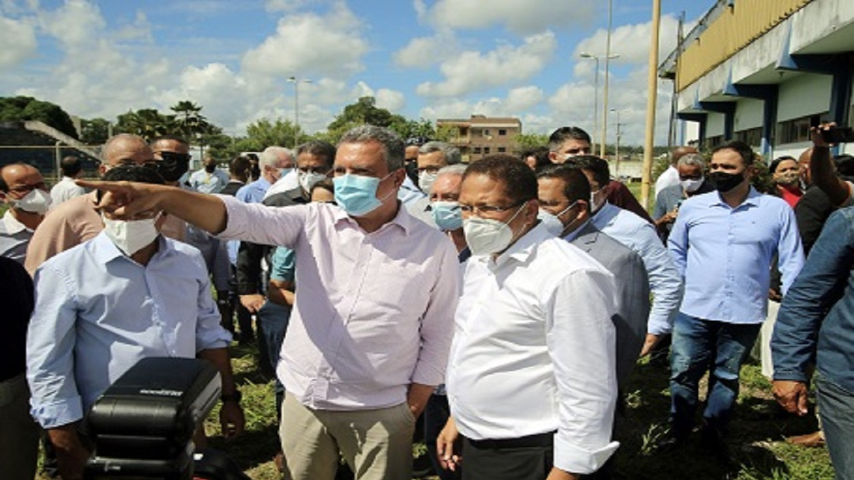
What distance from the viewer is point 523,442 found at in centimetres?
201

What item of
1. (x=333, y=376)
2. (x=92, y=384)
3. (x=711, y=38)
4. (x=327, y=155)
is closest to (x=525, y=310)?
(x=333, y=376)

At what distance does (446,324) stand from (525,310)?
632mm

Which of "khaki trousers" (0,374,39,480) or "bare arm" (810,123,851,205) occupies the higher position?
"bare arm" (810,123,851,205)

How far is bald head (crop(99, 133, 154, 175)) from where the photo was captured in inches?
141

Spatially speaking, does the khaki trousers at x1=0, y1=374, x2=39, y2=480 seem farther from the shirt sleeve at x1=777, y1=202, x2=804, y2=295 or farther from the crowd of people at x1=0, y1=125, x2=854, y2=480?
the shirt sleeve at x1=777, y1=202, x2=804, y2=295

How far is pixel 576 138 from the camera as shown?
15.3 feet

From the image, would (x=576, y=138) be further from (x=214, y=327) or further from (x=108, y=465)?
(x=108, y=465)

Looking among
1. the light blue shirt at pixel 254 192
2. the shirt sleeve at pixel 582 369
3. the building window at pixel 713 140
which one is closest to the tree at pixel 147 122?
the building window at pixel 713 140

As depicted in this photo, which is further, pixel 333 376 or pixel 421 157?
pixel 421 157

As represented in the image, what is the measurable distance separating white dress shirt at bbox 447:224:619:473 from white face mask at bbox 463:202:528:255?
0.05 metres

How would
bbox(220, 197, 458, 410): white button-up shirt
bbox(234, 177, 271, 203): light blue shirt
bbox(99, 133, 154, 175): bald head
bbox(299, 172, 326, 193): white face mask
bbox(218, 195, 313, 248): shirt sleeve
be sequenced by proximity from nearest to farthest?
bbox(218, 195, 313, 248): shirt sleeve, bbox(220, 197, 458, 410): white button-up shirt, bbox(99, 133, 154, 175): bald head, bbox(299, 172, 326, 193): white face mask, bbox(234, 177, 271, 203): light blue shirt

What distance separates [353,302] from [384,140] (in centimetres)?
62

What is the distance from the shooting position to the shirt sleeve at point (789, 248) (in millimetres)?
3639

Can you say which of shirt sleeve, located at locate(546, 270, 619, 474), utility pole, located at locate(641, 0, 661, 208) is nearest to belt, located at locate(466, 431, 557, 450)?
shirt sleeve, located at locate(546, 270, 619, 474)
